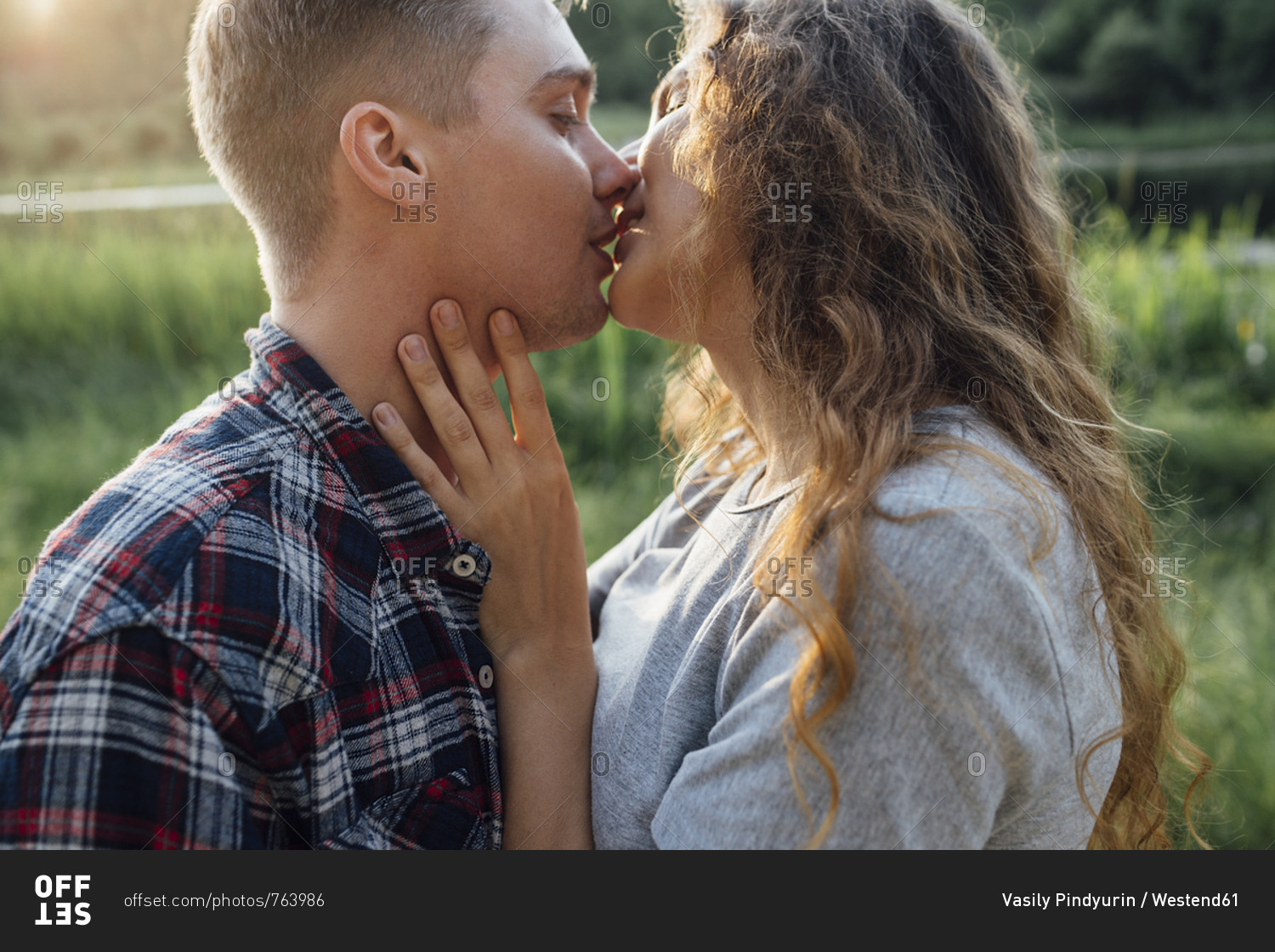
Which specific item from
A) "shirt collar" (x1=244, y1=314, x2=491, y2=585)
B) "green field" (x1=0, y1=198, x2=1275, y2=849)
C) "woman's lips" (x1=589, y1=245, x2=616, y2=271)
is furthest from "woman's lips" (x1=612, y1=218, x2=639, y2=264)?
"green field" (x1=0, y1=198, x2=1275, y2=849)

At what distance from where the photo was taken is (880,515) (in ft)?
4.21

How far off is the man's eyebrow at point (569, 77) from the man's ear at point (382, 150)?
29cm

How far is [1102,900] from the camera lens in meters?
1.54

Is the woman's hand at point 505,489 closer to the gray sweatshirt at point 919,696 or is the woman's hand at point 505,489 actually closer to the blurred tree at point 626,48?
the gray sweatshirt at point 919,696

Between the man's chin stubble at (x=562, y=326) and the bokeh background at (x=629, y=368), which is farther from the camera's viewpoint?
the bokeh background at (x=629, y=368)

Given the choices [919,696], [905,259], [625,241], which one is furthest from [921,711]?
[625,241]

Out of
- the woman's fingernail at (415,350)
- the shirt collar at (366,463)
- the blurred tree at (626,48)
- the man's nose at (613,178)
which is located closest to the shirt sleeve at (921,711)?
the shirt collar at (366,463)

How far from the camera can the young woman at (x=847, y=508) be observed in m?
1.24

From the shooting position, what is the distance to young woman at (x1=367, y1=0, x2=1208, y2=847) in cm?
124

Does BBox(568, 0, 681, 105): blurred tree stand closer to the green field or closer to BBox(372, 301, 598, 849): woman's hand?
the green field

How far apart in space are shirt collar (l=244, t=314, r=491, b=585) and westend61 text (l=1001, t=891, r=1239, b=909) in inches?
40.4

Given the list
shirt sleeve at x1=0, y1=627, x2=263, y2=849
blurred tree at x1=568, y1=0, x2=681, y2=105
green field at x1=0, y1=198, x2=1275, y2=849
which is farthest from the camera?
blurred tree at x1=568, y1=0, x2=681, y2=105

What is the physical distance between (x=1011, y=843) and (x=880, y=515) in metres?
0.60

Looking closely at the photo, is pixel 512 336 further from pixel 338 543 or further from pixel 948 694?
pixel 948 694
